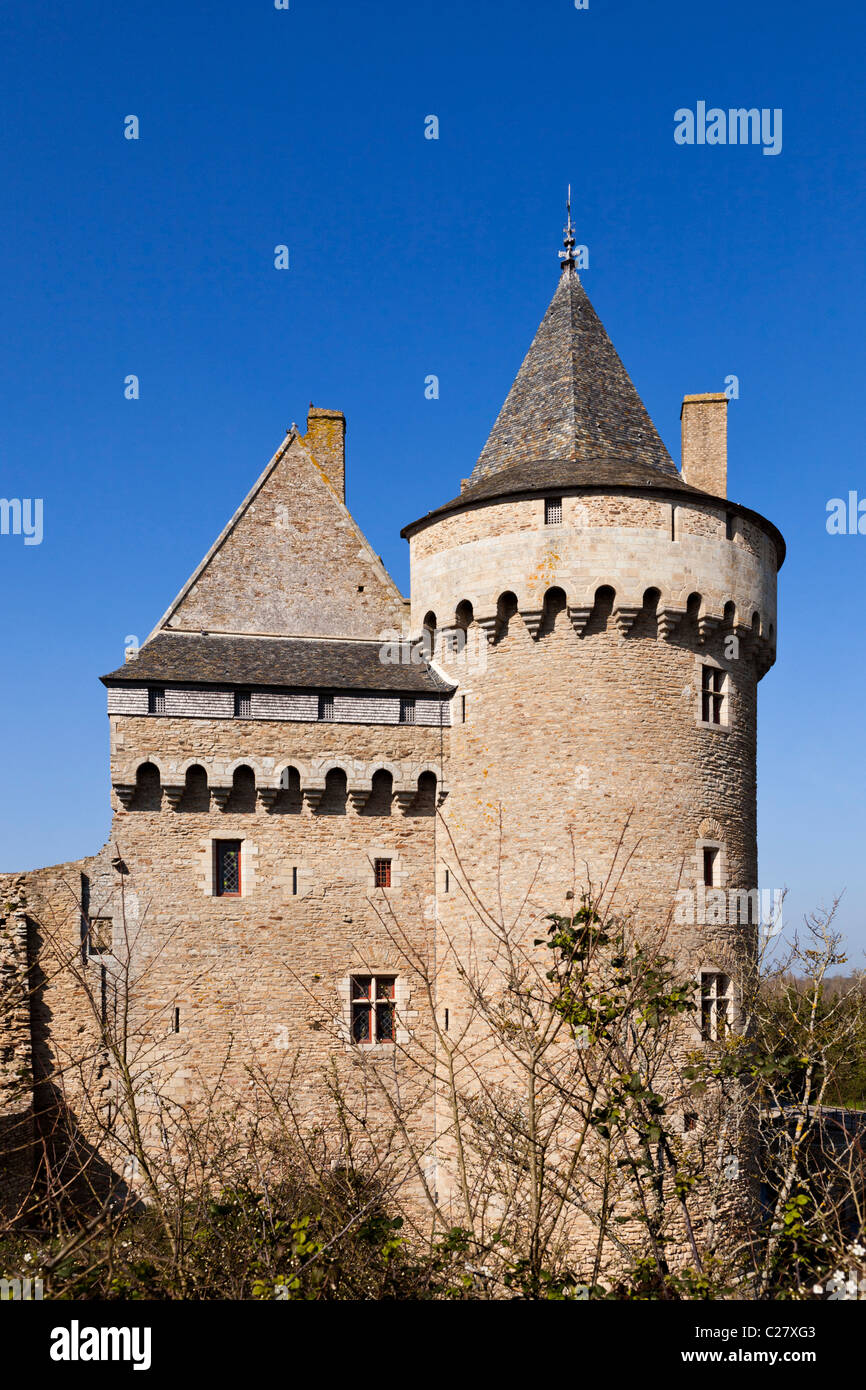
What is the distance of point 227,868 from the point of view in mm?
18922

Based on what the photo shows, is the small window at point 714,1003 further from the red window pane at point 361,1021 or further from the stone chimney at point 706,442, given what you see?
the stone chimney at point 706,442

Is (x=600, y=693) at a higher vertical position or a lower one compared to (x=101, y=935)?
higher

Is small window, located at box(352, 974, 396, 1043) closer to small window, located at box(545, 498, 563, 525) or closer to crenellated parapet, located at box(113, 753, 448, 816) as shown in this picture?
crenellated parapet, located at box(113, 753, 448, 816)

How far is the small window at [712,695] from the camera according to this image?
18625 millimetres

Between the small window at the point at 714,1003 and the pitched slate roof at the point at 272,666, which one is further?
the pitched slate roof at the point at 272,666

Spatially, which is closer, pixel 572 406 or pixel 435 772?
pixel 435 772

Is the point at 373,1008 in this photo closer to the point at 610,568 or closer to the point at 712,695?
the point at 712,695

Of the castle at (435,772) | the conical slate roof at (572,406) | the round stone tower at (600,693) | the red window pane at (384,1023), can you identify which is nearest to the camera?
the round stone tower at (600,693)

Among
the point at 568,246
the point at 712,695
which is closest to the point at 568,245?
the point at 568,246

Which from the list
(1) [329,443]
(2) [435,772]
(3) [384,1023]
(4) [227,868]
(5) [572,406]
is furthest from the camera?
(1) [329,443]

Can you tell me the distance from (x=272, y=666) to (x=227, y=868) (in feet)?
12.2

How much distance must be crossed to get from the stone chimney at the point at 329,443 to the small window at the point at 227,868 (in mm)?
7678

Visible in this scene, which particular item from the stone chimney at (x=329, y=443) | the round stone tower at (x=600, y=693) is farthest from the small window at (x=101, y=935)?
the stone chimney at (x=329, y=443)
